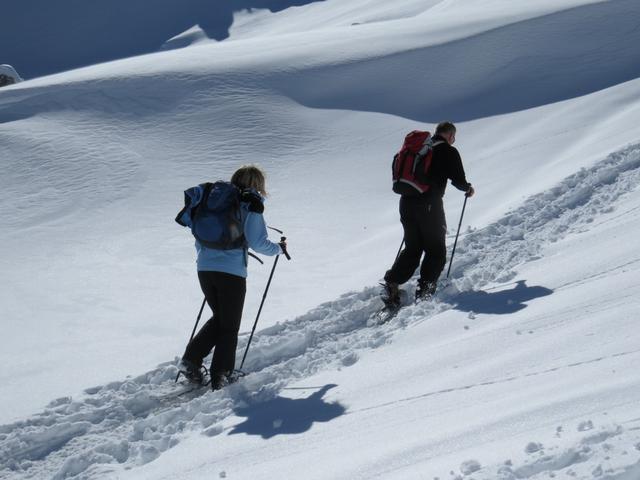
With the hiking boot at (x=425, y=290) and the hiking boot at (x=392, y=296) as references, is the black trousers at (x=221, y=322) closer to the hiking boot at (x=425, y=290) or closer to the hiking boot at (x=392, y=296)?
the hiking boot at (x=392, y=296)

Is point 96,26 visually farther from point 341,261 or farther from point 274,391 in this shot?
point 274,391

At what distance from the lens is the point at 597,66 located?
41.6 feet

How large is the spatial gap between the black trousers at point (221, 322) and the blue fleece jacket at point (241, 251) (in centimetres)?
5

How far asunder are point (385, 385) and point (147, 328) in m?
2.70

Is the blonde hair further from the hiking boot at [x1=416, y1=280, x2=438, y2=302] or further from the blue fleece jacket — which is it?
the hiking boot at [x1=416, y1=280, x2=438, y2=302]

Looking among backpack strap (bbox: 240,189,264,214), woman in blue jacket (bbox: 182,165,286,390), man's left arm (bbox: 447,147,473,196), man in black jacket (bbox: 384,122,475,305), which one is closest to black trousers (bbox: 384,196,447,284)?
man in black jacket (bbox: 384,122,475,305)

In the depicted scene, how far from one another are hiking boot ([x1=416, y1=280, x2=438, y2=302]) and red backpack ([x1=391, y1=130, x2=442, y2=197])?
2.40ft

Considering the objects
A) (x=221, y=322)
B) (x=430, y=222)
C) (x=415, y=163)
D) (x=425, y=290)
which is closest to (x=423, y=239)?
(x=430, y=222)

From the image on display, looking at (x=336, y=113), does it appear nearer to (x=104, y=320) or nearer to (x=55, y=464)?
(x=104, y=320)

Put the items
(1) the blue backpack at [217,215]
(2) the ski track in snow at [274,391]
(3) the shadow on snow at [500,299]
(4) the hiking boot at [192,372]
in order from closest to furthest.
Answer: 1. (2) the ski track in snow at [274,391]
2. (1) the blue backpack at [217,215]
3. (4) the hiking boot at [192,372]
4. (3) the shadow on snow at [500,299]

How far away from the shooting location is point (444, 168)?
20.5 feet

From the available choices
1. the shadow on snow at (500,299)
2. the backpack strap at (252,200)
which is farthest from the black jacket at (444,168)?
the backpack strap at (252,200)

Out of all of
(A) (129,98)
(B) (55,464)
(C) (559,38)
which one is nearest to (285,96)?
(A) (129,98)

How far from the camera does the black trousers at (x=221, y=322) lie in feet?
17.3
